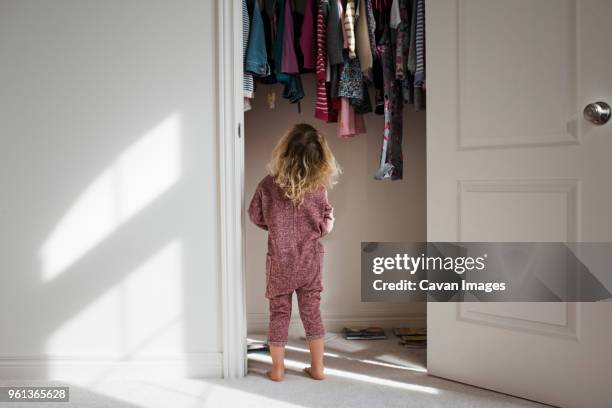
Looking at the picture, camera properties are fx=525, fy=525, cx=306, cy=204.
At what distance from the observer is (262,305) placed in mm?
2820

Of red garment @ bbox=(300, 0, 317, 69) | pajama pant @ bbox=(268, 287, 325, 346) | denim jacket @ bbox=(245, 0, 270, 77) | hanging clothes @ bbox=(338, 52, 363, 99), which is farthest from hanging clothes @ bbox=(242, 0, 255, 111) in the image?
pajama pant @ bbox=(268, 287, 325, 346)

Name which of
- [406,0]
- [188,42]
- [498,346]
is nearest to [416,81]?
[406,0]

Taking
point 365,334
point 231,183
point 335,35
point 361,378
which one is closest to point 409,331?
point 365,334

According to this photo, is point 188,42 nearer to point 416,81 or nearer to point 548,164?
point 416,81

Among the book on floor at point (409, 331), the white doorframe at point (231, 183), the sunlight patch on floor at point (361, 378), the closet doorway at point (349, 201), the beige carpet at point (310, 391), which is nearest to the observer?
A: the beige carpet at point (310, 391)

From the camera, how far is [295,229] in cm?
206

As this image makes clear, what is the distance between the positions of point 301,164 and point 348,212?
0.86m

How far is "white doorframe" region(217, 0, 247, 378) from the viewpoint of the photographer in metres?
2.02

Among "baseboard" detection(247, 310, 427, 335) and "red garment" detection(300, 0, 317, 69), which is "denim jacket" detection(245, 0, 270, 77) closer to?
"red garment" detection(300, 0, 317, 69)

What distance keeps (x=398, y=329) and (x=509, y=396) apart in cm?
90

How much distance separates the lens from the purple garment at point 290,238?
206 centimetres

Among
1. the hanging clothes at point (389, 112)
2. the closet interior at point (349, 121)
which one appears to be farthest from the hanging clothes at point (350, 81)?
the hanging clothes at point (389, 112)

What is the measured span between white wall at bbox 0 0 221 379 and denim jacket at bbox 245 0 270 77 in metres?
0.27

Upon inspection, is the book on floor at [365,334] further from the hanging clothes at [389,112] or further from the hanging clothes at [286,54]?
the hanging clothes at [286,54]
